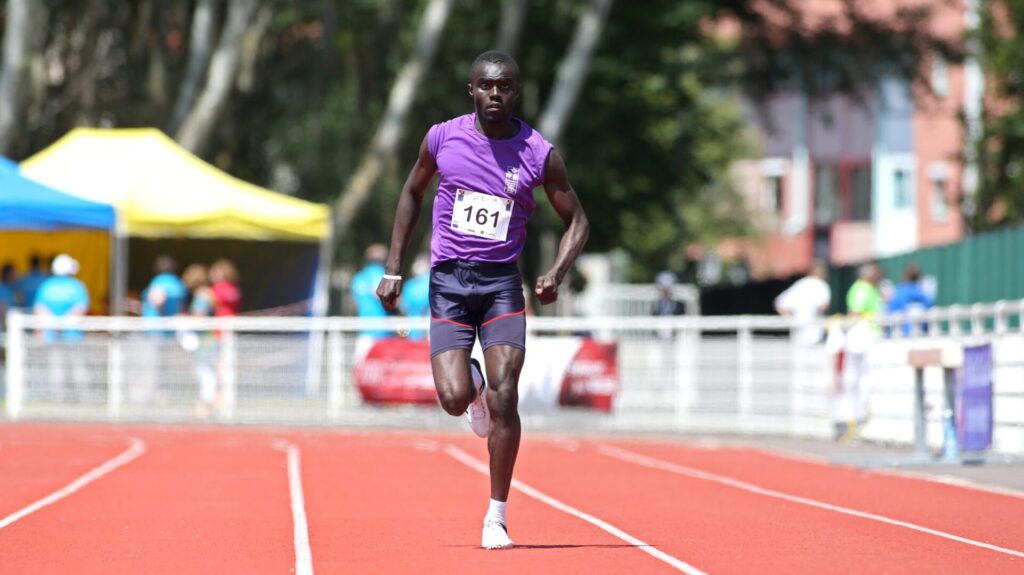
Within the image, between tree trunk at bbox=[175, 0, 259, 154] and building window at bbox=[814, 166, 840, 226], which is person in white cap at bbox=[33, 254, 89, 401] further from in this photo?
building window at bbox=[814, 166, 840, 226]

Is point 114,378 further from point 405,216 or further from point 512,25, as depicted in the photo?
point 405,216

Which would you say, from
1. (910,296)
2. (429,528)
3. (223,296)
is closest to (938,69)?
(910,296)

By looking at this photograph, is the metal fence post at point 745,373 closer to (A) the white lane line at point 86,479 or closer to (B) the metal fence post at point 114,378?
(B) the metal fence post at point 114,378

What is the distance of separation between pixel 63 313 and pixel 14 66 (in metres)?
4.27

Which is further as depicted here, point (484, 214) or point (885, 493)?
point (885, 493)

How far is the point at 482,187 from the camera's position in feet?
31.6

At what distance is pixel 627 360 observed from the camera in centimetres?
2561

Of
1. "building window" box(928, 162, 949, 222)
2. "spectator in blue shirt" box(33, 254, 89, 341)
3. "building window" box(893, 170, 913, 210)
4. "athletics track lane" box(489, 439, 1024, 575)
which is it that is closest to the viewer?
"athletics track lane" box(489, 439, 1024, 575)

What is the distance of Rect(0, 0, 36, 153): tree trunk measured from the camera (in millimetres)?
29172

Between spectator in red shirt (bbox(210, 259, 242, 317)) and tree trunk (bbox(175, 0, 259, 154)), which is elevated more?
tree trunk (bbox(175, 0, 259, 154))

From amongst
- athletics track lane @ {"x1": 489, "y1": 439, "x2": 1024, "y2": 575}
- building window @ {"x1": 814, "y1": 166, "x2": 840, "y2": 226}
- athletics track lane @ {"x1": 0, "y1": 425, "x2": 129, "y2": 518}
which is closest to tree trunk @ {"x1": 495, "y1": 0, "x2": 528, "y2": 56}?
athletics track lane @ {"x1": 0, "y1": 425, "x2": 129, "y2": 518}

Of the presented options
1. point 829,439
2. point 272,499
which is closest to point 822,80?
point 829,439

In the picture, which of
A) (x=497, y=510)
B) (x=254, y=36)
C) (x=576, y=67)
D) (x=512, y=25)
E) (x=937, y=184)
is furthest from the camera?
(x=937, y=184)

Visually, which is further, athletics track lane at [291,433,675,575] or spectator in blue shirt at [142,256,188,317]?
spectator in blue shirt at [142,256,188,317]
